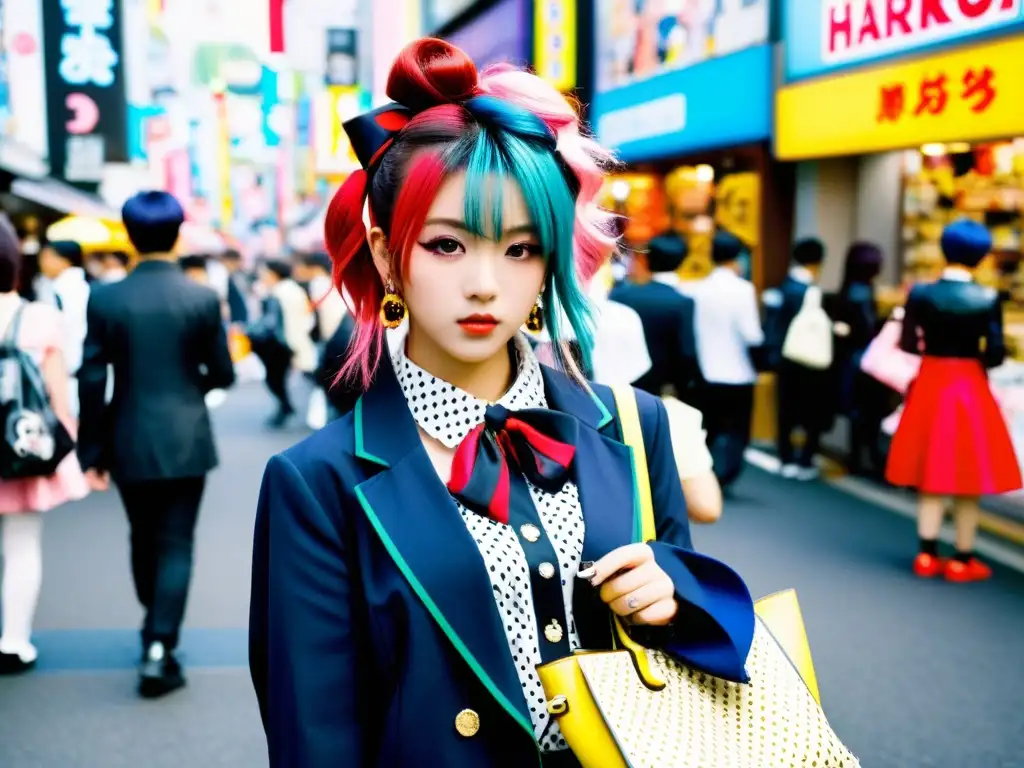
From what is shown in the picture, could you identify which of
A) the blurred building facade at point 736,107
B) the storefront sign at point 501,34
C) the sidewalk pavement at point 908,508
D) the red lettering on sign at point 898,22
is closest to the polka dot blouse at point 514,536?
the blurred building facade at point 736,107

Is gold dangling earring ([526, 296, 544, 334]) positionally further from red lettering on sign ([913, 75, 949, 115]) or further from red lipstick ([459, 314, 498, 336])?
red lettering on sign ([913, 75, 949, 115])

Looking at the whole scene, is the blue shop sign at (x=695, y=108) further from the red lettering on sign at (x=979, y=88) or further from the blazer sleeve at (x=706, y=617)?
the blazer sleeve at (x=706, y=617)

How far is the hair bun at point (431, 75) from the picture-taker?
159 cm

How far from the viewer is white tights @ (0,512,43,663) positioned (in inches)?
196

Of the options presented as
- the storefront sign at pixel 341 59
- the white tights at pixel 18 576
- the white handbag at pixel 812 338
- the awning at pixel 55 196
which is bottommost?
the white tights at pixel 18 576

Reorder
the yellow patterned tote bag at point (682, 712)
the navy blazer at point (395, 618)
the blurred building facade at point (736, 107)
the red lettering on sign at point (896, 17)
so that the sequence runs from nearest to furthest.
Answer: the yellow patterned tote bag at point (682, 712)
the navy blazer at point (395, 618)
the blurred building facade at point (736, 107)
the red lettering on sign at point (896, 17)

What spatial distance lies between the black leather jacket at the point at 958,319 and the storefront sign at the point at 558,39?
1074 centimetres

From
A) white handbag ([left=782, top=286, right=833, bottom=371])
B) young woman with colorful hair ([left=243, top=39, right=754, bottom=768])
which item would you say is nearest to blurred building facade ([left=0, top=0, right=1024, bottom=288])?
white handbag ([left=782, top=286, right=833, bottom=371])

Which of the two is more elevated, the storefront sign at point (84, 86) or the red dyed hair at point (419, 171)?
the storefront sign at point (84, 86)

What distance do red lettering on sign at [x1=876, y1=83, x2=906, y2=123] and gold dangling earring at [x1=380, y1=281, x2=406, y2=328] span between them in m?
8.12

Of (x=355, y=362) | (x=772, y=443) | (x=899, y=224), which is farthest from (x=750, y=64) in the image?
(x=355, y=362)

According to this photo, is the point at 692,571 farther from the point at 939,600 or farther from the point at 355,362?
the point at 939,600

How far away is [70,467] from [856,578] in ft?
13.7

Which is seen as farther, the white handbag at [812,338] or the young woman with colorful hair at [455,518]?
the white handbag at [812,338]
